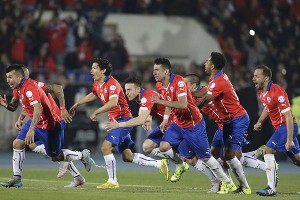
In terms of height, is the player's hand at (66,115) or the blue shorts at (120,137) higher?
the player's hand at (66,115)

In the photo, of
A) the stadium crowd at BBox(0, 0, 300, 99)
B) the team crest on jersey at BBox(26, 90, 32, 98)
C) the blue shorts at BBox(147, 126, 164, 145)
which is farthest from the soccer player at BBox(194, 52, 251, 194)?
the stadium crowd at BBox(0, 0, 300, 99)

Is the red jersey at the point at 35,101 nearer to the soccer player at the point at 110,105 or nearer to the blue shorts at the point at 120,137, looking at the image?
the soccer player at the point at 110,105

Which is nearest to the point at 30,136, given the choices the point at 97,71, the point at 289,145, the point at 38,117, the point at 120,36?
the point at 38,117

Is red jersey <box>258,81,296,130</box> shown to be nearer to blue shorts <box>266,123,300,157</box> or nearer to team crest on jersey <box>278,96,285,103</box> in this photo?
team crest on jersey <box>278,96,285,103</box>

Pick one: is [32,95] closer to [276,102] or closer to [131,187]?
[131,187]

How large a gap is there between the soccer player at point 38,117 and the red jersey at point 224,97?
263 centimetres

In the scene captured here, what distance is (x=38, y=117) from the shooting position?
1612 cm

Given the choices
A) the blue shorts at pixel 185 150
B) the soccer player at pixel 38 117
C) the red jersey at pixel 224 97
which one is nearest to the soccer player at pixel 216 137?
the red jersey at pixel 224 97

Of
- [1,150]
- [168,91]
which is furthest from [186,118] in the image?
[1,150]

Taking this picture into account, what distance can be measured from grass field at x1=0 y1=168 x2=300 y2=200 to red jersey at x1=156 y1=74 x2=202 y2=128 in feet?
3.79

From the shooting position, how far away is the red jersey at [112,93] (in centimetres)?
1714

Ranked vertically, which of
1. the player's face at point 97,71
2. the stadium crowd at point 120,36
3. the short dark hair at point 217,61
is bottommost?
the player's face at point 97,71

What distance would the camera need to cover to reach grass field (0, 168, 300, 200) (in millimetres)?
15095

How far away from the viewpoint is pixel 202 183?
19375 millimetres
